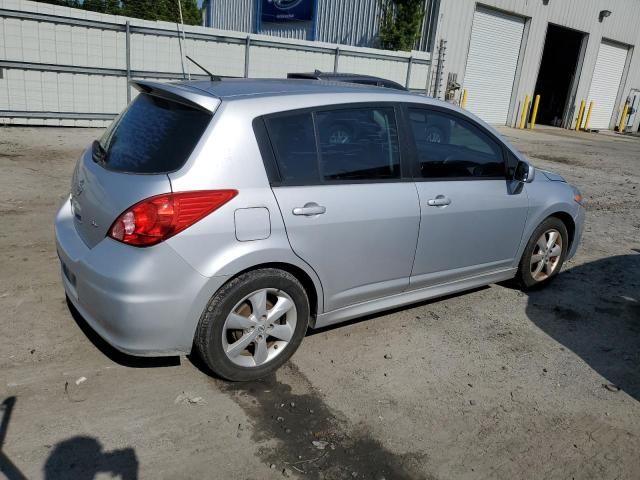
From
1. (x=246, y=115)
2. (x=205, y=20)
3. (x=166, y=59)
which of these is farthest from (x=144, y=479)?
(x=205, y=20)

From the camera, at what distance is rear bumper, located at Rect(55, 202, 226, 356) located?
2.91 meters

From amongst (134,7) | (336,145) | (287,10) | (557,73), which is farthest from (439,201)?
(134,7)

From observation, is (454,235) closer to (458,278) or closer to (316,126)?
(458,278)

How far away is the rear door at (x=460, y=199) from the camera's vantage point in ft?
12.9

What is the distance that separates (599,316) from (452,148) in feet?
6.28

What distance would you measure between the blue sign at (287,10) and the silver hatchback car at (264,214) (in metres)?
19.3

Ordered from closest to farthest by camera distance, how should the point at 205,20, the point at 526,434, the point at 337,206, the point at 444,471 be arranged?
the point at 444,471, the point at 526,434, the point at 337,206, the point at 205,20

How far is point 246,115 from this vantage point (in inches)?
126

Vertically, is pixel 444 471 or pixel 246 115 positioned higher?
pixel 246 115

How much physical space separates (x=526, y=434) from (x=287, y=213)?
1.78m

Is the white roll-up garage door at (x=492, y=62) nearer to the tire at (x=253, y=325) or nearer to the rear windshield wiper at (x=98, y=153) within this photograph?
the rear windshield wiper at (x=98, y=153)

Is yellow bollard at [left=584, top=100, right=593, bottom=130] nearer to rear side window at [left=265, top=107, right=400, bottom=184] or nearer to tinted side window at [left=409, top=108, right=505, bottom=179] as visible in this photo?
tinted side window at [left=409, top=108, right=505, bottom=179]

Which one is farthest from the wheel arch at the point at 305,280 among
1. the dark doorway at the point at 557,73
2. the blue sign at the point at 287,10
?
the dark doorway at the point at 557,73

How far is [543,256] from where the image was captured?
16.4ft
